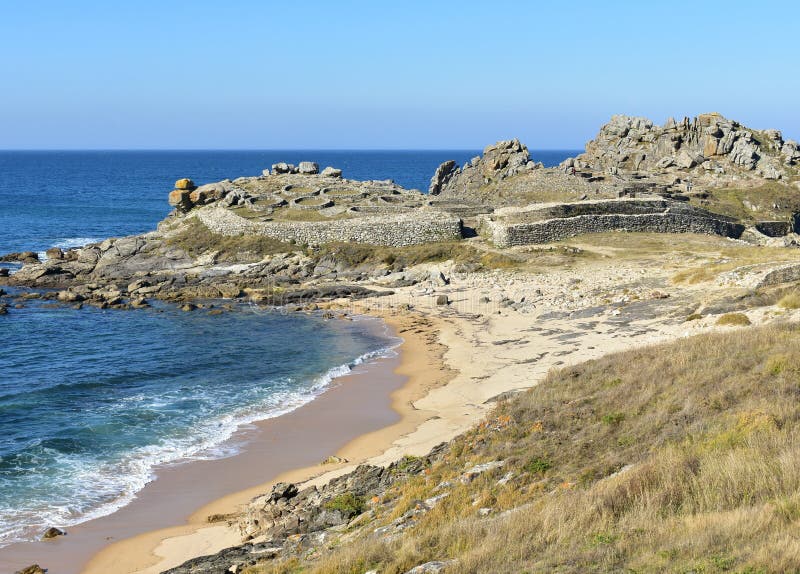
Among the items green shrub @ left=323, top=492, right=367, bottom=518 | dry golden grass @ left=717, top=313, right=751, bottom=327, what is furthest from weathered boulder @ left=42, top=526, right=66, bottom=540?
dry golden grass @ left=717, top=313, right=751, bottom=327

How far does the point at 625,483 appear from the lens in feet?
38.3

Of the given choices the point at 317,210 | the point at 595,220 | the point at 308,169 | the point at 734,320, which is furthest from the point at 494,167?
the point at 734,320

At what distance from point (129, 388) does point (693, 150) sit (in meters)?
54.6

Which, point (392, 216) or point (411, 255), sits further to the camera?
point (392, 216)

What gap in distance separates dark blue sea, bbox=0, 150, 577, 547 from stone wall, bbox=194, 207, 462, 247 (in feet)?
Answer: 33.7

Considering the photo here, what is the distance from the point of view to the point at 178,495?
19.7 m

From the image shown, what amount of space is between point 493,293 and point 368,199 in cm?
2075

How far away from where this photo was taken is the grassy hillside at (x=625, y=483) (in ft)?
31.6

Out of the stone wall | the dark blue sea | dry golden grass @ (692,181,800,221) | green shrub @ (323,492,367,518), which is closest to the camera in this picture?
green shrub @ (323,492,367,518)

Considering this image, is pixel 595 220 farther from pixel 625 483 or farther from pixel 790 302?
pixel 625 483

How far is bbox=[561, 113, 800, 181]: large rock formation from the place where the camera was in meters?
65.4

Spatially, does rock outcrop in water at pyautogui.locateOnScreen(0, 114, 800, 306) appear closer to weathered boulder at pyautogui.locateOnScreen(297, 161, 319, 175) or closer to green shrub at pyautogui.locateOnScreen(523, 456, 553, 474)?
weathered boulder at pyautogui.locateOnScreen(297, 161, 319, 175)

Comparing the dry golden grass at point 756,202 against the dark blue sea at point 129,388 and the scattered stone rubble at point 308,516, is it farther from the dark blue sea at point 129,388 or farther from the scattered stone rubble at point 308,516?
the scattered stone rubble at point 308,516

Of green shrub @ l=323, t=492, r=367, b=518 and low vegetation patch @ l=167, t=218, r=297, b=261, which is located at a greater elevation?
low vegetation patch @ l=167, t=218, r=297, b=261
